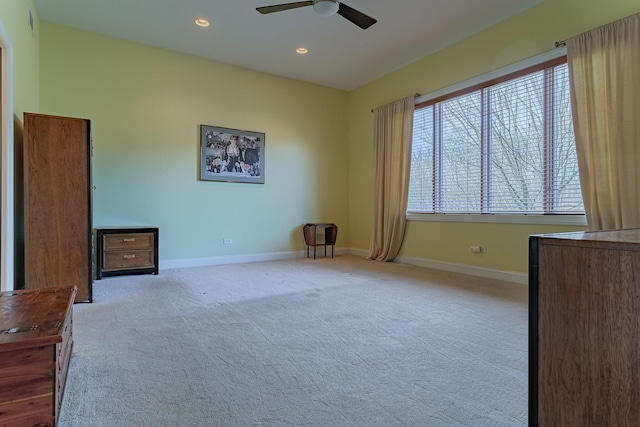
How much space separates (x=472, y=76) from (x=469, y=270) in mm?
2480

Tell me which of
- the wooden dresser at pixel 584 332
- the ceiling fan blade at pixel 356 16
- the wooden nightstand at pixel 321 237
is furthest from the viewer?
the wooden nightstand at pixel 321 237

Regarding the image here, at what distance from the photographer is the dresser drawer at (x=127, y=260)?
13.5 ft

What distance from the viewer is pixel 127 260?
4219 mm

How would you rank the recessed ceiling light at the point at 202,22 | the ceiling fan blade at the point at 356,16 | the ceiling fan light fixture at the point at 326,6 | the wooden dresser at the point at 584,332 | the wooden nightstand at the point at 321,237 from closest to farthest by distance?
1. the wooden dresser at the point at 584,332
2. the ceiling fan light fixture at the point at 326,6
3. the ceiling fan blade at the point at 356,16
4. the recessed ceiling light at the point at 202,22
5. the wooden nightstand at the point at 321,237

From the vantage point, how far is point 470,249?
4414mm

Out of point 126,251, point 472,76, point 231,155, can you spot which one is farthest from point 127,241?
point 472,76

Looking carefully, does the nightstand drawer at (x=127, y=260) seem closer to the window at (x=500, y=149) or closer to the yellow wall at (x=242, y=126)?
the yellow wall at (x=242, y=126)

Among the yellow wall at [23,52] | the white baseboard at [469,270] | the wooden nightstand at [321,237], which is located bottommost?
the white baseboard at [469,270]

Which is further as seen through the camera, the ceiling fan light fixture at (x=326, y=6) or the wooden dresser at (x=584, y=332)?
the ceiling fan light fixture at (x=326, y=6)

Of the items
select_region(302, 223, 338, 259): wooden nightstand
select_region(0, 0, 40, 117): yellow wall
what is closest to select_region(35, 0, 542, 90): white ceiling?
select_region(0, 0, 40, 117): yellow wall

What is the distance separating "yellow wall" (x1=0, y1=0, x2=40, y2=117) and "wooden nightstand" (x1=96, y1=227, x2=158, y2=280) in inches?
59.4

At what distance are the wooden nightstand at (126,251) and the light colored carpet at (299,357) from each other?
646 millimetres

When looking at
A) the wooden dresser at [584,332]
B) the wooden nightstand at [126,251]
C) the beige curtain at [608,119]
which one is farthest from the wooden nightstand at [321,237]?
the wooden dresser at [584,332]

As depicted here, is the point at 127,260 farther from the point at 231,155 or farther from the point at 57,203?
the point at 231,155
